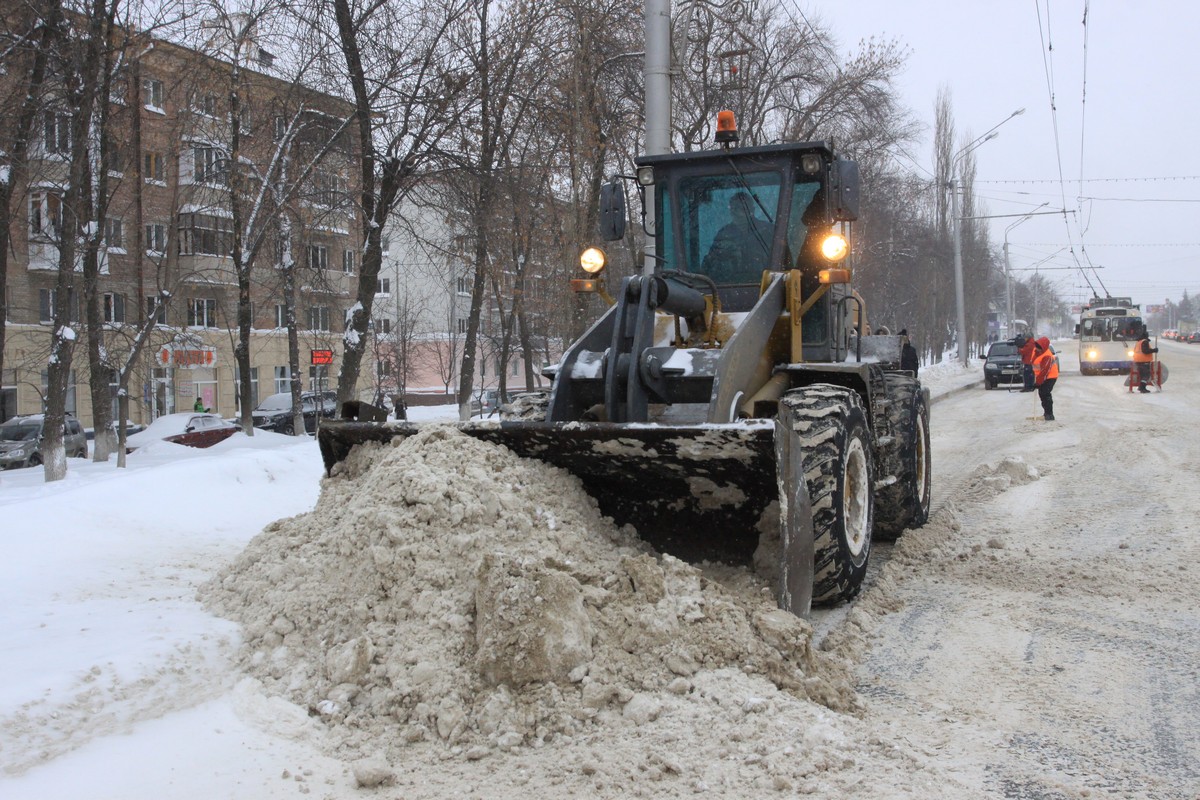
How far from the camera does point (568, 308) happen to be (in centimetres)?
1939

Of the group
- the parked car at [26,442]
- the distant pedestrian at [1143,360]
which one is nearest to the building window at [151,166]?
the parked car at [26,442]

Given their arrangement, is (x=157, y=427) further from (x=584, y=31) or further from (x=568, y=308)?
(x=584, y=31)

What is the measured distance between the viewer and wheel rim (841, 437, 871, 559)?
5.59 m

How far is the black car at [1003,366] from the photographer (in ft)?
97.0

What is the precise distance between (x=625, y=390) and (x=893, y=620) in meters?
1.97

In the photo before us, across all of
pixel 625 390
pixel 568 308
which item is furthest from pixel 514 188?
pixel 625 390

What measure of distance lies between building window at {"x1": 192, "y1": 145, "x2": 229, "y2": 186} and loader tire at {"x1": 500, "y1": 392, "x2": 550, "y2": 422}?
12.1 metres

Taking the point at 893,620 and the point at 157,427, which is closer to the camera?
the point at 893,620

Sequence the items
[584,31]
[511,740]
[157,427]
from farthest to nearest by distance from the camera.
Answer: 1. [157,427]
2. [584,31]
3. [511,740]

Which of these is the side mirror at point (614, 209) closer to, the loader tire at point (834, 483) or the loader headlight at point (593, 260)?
the loader headlight at point (593, 260)

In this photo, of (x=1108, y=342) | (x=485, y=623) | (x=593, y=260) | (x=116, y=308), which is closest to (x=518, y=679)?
(x=485, y=623)

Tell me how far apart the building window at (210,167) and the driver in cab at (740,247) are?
12349 mm

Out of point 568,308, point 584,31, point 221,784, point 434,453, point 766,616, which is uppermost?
point 584,31

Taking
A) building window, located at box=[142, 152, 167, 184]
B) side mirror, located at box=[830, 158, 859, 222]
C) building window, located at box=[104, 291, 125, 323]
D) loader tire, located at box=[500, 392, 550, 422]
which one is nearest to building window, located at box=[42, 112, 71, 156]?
building window, located at box=[142, 152, 167, 184]
